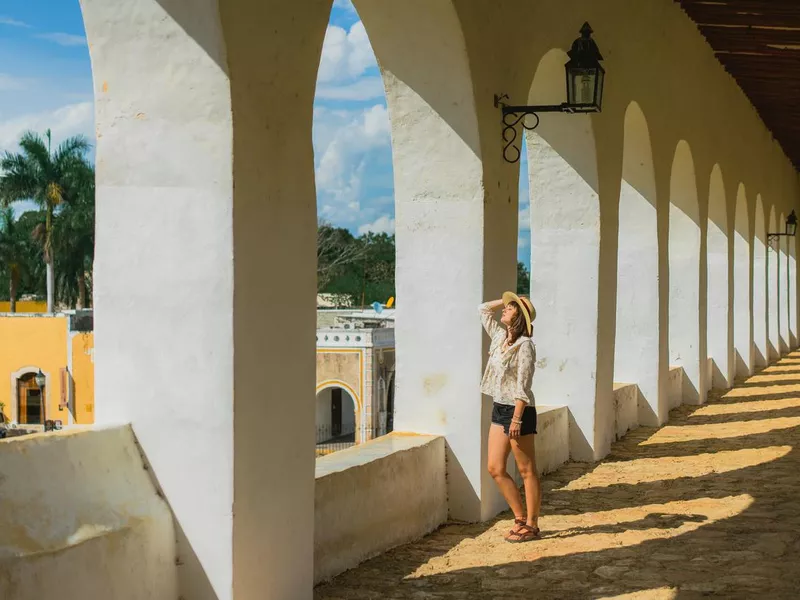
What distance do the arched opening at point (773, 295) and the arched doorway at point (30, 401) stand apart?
22.6m

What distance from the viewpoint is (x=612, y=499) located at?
7.34 m

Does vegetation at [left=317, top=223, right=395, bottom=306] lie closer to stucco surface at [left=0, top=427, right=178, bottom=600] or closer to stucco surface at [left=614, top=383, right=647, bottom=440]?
stucco surface at [left=614, top=383, right=647, bottom=440]

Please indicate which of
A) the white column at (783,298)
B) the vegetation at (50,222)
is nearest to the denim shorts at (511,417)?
the white column at (783,298)

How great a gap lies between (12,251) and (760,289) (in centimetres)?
3394

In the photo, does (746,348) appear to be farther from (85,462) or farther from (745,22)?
(85,462)

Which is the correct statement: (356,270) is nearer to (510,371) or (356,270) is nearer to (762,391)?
(762,391)

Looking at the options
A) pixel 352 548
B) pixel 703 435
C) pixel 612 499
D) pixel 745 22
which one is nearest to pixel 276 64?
pixel 352 548

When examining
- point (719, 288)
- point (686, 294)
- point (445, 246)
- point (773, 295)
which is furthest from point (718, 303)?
point (445, 246)

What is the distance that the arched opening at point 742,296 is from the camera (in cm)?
1880

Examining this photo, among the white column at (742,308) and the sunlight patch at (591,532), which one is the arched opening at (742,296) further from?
the sunlight patch at (591,532)

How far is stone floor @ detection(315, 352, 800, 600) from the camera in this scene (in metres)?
5.07

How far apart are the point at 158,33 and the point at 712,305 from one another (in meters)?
13.6

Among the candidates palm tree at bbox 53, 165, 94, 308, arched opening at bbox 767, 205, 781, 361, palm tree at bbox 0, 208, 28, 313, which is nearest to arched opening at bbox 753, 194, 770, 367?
arched opening at bbox 767, 205, 781, 361

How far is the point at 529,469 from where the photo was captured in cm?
599
